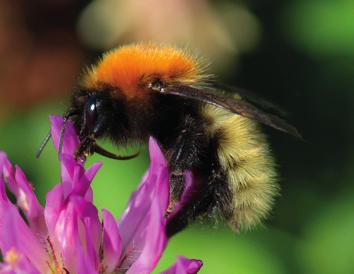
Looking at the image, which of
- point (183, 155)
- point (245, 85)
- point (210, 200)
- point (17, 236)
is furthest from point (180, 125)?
point (245, 85)

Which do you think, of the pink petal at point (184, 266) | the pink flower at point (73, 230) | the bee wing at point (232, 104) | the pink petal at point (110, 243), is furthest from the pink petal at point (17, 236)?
the bee wing at point (232, 104)

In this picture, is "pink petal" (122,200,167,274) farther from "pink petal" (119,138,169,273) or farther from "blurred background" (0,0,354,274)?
"blurred background" (0,0,354,274)

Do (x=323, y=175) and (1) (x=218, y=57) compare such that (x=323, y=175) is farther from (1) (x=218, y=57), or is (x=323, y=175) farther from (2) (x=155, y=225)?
(2) (x=155, y=225)

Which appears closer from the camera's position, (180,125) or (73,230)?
(73,230)

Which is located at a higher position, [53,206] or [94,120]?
[94,120]

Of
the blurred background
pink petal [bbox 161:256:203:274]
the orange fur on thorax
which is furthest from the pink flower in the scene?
the blurred background

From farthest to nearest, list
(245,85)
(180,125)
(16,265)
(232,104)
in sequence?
(245,85)
(180,125)
(232,104)
(16,265)

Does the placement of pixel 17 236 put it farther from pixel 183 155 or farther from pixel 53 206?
pixel 183 155

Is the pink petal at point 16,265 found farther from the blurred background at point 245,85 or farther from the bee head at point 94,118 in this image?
the blurred background at point 245,85
